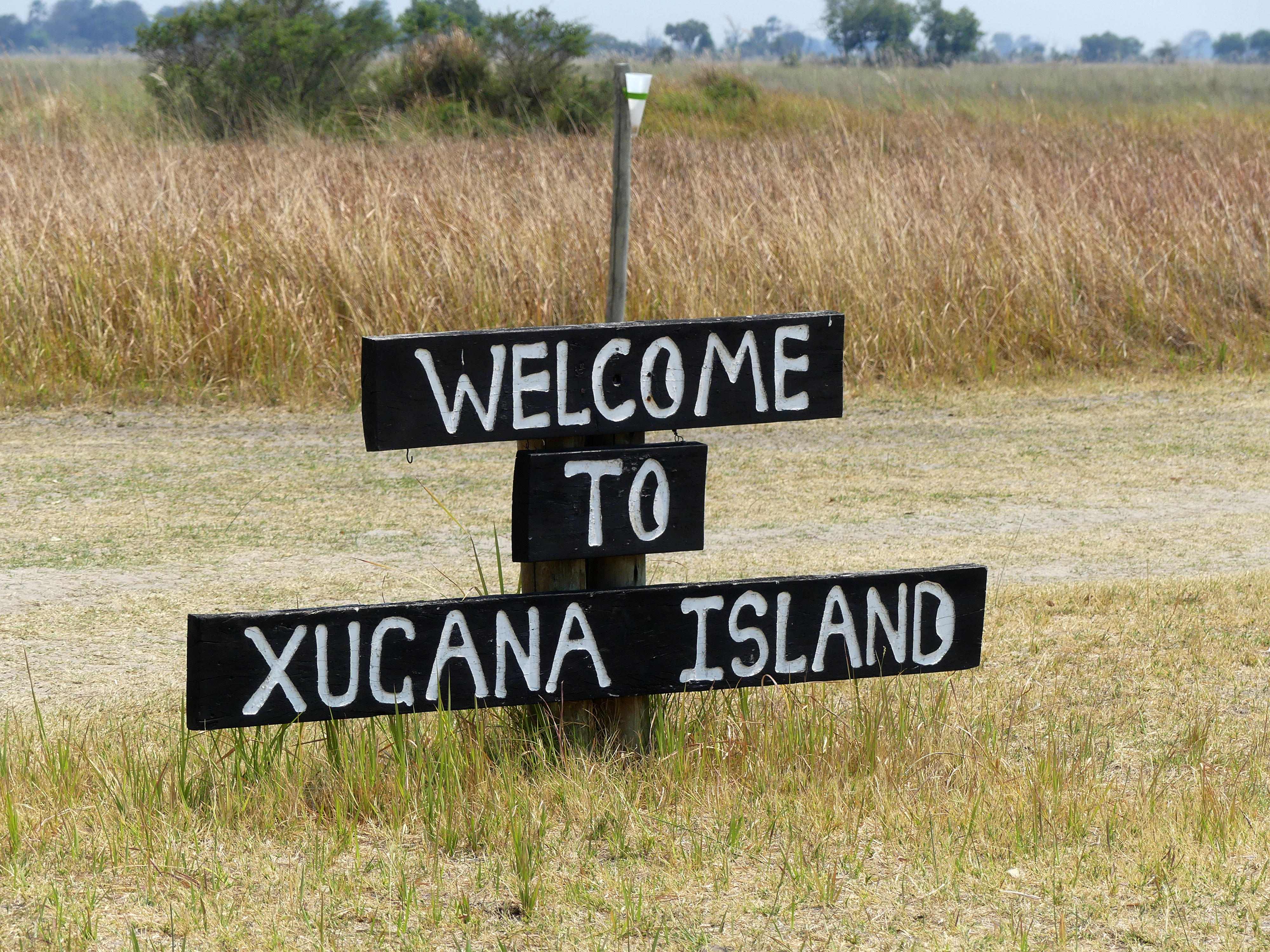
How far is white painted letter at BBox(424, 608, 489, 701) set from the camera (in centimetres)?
296

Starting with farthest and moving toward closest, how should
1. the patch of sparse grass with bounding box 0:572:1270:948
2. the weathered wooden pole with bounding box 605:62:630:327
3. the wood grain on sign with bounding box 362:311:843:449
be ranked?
1. the weathered wooden pole with bounding box 605:62:630:327
2. the wood grain on sign with bounding box 362:311:843:449
3. the patch of sparse grass with bounding box 0:572:1270:948

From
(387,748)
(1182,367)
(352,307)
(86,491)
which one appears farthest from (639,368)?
(1182,367)

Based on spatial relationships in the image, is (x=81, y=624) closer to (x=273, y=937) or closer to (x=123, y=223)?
(x=273, y=937)

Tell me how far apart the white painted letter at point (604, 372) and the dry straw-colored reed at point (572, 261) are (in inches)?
239

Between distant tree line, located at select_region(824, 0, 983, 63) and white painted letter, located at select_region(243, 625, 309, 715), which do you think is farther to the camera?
distant tree line, located at select_region(824, 0, 983, 63)

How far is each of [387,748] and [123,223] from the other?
278 inches

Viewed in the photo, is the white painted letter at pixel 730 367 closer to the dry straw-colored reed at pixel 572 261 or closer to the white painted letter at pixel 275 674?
the white painted letter at pixel 275 674

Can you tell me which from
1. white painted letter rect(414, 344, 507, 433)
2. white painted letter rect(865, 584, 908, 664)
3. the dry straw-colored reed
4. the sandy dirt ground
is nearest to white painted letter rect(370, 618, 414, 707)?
white painted letter rect(414, 344, 507, 433)

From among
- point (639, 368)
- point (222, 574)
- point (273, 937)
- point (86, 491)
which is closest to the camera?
point (273, 937)

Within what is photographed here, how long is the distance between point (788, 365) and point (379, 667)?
1072 millimetres

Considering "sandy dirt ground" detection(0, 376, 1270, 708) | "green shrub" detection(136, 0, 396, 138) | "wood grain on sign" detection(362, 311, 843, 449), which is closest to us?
"wood grain on sign" detection(362, 311, 843, 449)

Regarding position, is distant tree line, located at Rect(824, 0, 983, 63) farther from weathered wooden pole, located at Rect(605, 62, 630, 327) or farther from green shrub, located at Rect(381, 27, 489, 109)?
weathered wooden pole, located at Rect(605, 62, 630, 327)

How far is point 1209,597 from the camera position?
5.35 meters

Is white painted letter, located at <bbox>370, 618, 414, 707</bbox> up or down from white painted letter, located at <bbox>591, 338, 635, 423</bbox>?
down
